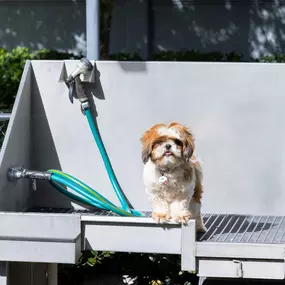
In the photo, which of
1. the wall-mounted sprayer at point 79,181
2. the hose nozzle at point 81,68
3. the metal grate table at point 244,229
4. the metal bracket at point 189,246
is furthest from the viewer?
the hose nozzle at point 81,68

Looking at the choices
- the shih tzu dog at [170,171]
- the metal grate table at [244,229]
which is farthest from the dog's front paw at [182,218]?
the metal grate table at [244,229]

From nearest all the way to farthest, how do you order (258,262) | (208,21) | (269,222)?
(258,262) < (269,222) < (208,21)

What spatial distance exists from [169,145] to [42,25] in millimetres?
12731

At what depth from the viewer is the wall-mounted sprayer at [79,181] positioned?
5359 mm

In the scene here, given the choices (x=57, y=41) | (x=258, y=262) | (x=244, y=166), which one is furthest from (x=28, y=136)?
(x=57, y=41)

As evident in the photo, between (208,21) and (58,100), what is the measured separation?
11025 mm

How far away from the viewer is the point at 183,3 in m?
16.5

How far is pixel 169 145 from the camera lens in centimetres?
459

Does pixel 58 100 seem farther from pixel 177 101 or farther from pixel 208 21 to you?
pixel 208 21

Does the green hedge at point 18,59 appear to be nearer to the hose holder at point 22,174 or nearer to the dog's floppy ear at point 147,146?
the hose holder at point 22,174

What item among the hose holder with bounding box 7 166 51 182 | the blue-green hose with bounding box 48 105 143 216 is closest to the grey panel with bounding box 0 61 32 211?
the hose holder with bounding box 7 166 51 182

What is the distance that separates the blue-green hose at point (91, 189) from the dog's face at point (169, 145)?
0.75 m

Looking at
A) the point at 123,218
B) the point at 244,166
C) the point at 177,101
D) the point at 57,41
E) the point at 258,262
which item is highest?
the point at 57,41

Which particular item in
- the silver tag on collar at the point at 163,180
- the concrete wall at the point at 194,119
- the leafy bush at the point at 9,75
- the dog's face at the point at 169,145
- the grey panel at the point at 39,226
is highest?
the leafy bush at the point at 9,75
